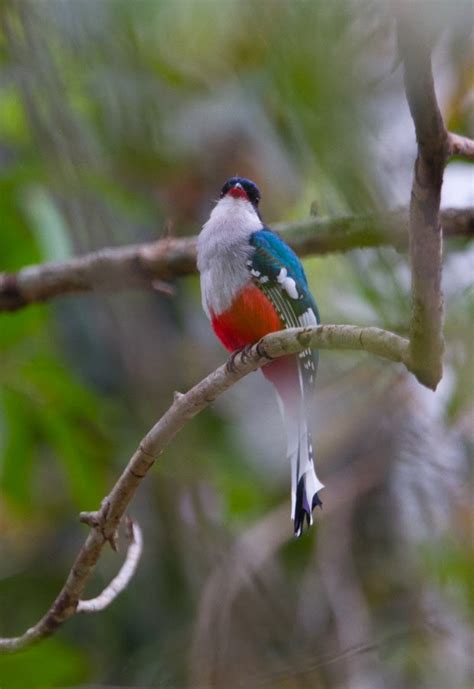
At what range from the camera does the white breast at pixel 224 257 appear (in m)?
2.88

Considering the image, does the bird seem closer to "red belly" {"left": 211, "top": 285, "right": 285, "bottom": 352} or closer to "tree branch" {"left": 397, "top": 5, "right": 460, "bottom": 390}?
"red belly" {"left": 211, "top": 285, "right": 285, "bottom": 352}

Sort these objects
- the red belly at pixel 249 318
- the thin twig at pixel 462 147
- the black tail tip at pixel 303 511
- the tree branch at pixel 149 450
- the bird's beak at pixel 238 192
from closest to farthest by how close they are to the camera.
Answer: the thin twig at pixel 462 147
the tree branch at pixel 149 450
the black tail tip at pixel 303 511
the red belly at pixel 249 318
the bird's beak at pixel 238 192

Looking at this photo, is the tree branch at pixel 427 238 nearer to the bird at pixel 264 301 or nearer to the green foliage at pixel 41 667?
the bird at pixel 264 301

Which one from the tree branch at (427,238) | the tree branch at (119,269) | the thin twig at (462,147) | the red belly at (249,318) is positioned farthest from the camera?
the tree branch at (119,269)

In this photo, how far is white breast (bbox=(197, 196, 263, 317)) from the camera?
2.88 metres

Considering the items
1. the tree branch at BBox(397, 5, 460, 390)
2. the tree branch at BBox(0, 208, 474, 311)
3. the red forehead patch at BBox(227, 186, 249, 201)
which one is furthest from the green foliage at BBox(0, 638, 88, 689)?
the tree branch at BBox(397, 5, 460, 390)

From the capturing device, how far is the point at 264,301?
2.83 meters

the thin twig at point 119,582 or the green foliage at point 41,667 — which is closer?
the thin twig at point 119,582

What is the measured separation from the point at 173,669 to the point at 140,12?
253 centimetres

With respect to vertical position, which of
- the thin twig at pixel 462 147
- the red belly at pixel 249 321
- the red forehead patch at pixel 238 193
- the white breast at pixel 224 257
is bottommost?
the thin twig at pixel 462 147

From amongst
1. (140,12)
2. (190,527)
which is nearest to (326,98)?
(140,12)

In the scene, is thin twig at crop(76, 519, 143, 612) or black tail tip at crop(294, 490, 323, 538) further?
thin twig at crop(76, 519, 143, 612)

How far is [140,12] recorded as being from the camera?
225 centimetres

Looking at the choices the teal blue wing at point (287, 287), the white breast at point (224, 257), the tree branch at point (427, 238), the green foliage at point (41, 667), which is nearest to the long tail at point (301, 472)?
the teal blue wing at point (287, 287)
